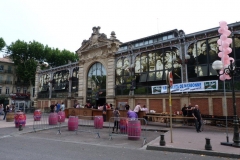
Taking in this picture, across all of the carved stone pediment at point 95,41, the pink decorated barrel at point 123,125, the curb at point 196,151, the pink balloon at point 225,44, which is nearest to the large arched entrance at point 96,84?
the carved stone pediment at point 95,41

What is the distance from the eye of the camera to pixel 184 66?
16953mm

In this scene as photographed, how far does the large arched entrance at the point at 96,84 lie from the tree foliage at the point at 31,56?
2162cm

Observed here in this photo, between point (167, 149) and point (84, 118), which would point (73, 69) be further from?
point (167, 149)

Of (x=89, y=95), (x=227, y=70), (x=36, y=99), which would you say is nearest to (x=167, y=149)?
(x=227, y=70)

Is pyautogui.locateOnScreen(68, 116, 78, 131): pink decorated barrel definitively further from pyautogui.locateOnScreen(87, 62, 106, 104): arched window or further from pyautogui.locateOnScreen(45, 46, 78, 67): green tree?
pyautogui.locateOnScreen(45, 46, 78, 67): green tree

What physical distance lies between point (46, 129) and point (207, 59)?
14.1 m

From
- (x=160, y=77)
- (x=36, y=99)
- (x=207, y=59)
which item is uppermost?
(x=207, y=59)

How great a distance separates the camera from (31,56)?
1687 inches

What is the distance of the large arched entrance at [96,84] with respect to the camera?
23234 mm

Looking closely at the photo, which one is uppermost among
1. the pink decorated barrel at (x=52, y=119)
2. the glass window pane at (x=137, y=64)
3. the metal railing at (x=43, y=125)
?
the glass window pane at (x=137, y=64)

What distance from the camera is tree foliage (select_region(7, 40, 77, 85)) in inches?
1635

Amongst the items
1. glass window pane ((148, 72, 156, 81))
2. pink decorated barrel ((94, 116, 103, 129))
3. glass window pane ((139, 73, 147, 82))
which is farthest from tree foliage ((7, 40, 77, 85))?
pink decorated barrel ((94, 116, 103, 129))

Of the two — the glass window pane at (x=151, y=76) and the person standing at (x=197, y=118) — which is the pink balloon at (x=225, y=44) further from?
the glass window pane at (x=151, y=76)

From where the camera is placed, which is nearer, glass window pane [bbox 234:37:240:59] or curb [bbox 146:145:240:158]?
curb [bbox 146:145:240:158]
